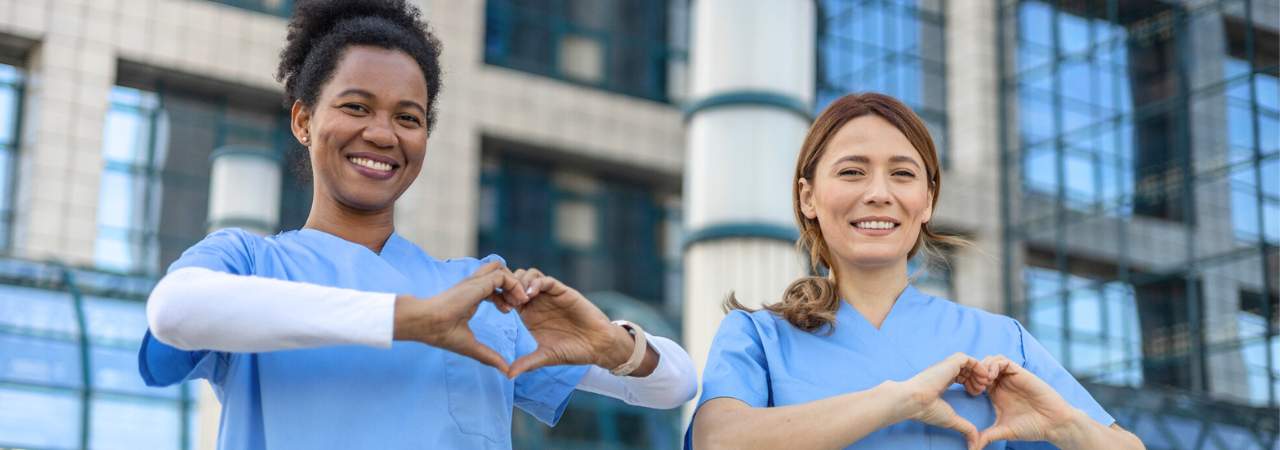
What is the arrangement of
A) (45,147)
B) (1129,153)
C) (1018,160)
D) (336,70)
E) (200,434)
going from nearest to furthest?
(336,70) < (200,434) < (45,147) < (1129,153) < (1018,160)

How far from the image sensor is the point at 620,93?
2400 cm

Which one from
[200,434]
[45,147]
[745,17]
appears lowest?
[200,434]

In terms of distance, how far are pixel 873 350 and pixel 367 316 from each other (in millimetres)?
1185

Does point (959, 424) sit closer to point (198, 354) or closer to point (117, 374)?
point (198, 354)

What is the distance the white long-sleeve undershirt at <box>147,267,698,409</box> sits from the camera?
7.14 ft

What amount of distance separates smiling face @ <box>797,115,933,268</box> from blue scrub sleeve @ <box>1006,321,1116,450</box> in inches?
14.7

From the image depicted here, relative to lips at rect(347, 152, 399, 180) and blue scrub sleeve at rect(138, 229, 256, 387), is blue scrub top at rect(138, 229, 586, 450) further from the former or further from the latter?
lips at rect(347, 152, 399, 180)

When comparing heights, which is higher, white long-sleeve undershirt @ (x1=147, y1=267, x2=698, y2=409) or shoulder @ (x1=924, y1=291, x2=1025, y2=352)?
shoulder @ (x1=924, y1=291, x2=1025, y2=352)

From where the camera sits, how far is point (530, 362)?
241cm

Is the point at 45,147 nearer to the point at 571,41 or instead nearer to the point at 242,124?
the point at 242,124

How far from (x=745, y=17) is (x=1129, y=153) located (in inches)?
741

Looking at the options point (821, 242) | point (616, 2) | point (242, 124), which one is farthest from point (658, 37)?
point (821, 242)

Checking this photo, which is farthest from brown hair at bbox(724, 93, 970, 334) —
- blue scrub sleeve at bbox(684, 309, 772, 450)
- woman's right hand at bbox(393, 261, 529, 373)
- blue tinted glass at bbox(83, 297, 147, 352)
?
blue tinted glass at bbox(83, 297, 147, 352)

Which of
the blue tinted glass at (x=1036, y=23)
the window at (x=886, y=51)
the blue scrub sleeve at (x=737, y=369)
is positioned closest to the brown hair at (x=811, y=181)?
the blue scrub sleeve at (x=737, y=369)
